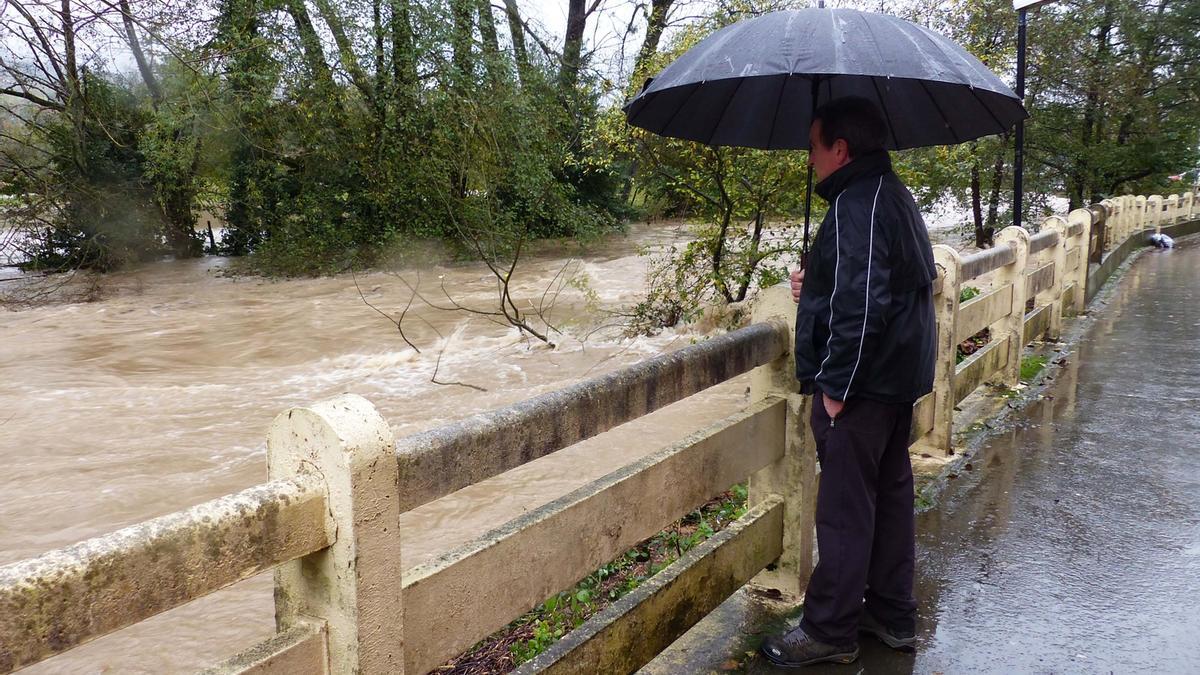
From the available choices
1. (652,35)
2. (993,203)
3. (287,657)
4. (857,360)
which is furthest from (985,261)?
(652,35)

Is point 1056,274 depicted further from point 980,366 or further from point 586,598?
point 586,598

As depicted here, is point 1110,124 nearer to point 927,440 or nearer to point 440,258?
point 440,258

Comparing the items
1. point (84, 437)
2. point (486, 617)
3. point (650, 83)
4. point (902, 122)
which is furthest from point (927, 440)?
point (84, 437)

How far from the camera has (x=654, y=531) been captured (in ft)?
9.53

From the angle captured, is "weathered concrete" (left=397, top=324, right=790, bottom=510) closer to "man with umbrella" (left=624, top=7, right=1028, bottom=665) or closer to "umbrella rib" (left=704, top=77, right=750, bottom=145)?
"man with umbrella" (left=624, top=7, right=1028, bottom=665)

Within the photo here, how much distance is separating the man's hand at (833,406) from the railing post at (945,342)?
2.37 m

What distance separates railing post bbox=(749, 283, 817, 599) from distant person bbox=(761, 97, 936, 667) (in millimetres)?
197

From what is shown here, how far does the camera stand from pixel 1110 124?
20.0 metres

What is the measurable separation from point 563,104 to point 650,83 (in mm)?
19137

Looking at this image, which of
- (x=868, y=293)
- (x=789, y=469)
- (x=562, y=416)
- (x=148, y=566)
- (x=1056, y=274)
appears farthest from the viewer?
(x=1056, y=274)

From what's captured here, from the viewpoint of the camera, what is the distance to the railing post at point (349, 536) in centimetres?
170

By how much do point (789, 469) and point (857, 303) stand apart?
104cm

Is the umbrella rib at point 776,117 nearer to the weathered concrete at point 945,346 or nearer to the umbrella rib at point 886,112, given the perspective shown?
the umbrella rib at point 886,112

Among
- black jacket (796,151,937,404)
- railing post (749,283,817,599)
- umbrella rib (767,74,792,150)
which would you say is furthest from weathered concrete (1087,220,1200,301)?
black jacket (796,151,937,404)
